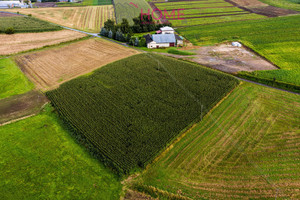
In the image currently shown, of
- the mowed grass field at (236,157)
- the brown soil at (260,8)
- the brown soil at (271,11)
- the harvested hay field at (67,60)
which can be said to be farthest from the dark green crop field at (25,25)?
the brown soil at (271,11)

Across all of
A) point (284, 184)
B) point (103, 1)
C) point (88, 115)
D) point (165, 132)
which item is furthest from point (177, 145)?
point (103, 1)

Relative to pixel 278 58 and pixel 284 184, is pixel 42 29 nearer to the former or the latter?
pixel 278 58

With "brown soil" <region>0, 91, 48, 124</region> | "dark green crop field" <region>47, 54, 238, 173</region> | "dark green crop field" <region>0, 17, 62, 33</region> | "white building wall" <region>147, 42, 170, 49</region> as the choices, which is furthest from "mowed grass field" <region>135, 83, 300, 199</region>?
"dark green crop field" <region>0, 17, 62, 33</region>

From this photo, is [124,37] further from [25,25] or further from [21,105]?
[25,25]

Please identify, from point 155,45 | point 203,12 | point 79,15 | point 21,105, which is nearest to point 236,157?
point 21,105

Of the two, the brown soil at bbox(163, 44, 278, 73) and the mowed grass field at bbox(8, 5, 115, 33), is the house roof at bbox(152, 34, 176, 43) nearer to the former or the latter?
the brown soil at bbox(163, 44, 278, 73)

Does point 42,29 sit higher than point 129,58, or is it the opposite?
point 42,29
